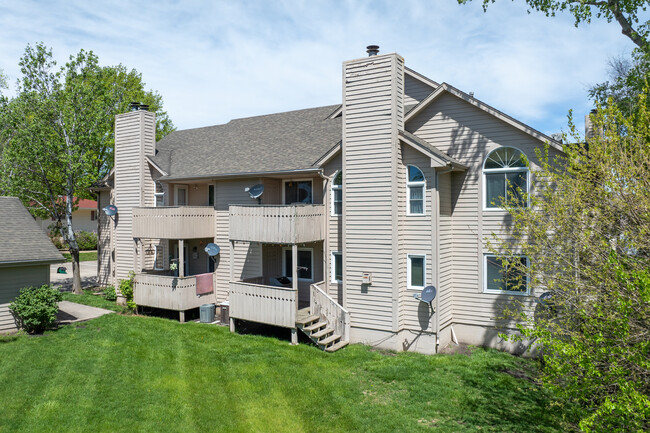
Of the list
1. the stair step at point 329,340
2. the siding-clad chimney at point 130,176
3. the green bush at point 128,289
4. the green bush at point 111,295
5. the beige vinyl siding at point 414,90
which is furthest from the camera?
the green bush at point 111,295

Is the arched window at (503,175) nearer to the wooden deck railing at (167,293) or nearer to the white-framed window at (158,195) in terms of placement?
the wooden deck railing at (167,293)

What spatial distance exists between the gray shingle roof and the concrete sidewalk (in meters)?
6.50

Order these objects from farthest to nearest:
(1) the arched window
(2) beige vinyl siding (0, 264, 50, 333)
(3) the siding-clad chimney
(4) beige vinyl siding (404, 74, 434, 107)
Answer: (3) the siding-clad chimney < (4) beige vinyl siding (404, 74, 434, 107) < (2) beige vinyl siding (0, 264, 50, 333) < (1) the arched window

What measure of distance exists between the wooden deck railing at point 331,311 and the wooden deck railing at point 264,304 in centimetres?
97

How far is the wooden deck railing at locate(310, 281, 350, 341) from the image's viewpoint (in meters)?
14.4

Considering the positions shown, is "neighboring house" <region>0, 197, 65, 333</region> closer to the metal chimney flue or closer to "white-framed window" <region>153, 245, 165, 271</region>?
"white-framed window" <region>153, 245, 165, 271</region>

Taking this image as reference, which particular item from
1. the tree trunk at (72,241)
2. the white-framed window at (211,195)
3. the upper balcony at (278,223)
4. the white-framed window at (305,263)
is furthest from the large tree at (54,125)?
the white-framed window at (305,263)

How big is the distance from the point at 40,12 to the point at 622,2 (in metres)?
21.8

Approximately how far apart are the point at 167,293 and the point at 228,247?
3.01 meters

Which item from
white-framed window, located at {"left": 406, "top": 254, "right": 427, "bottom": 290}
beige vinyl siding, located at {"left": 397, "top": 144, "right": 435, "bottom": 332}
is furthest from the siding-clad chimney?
white-framed window, located at {"left": 406, "top": 254, "right": 427, "bottom": 290}

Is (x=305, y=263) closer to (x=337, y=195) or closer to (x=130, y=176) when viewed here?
(x=337, y=195)

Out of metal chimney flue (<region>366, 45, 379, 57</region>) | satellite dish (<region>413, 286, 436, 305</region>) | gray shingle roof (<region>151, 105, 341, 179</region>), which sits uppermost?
metal chimney flue (<region>366, 45, 379, 57</region>)

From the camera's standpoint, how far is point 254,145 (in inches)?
768

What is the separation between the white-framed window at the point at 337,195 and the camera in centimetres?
1559
